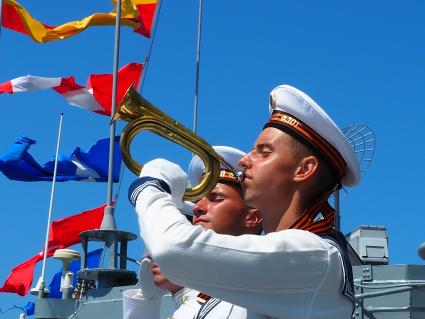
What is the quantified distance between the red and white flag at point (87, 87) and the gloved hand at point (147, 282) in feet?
38.2

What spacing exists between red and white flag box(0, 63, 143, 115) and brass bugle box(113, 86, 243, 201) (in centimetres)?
1188

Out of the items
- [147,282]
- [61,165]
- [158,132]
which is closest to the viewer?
[158,132]

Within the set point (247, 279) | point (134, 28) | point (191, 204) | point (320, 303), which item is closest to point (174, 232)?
point (247, 279)

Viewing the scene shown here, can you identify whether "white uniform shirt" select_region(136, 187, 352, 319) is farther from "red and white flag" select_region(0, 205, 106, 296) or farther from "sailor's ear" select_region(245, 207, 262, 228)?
"red and white flag" select_region(0, 205, 106, 296)

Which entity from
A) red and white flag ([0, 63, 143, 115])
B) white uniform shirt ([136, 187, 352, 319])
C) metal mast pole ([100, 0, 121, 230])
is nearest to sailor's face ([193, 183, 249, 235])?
white uniform shirt ([136, 187, 352, 319])

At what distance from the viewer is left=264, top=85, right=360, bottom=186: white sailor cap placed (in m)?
3.08

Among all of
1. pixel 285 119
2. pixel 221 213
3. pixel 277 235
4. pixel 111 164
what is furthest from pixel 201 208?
pixel 111 164

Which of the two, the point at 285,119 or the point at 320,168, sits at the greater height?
the point at 285,119

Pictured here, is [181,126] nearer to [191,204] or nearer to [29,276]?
[191,204]

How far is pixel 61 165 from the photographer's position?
663 inches

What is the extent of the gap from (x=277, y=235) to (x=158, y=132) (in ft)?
2.90

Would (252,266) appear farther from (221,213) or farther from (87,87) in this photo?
(87,87)

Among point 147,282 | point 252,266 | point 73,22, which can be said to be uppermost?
point 73,22

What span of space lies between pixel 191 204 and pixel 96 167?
38.0 ft
